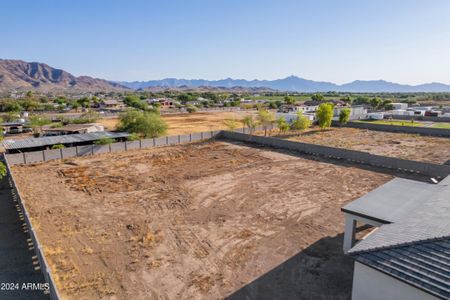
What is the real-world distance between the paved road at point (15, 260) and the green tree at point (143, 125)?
19.7 metres

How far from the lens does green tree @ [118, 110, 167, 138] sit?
113 feet

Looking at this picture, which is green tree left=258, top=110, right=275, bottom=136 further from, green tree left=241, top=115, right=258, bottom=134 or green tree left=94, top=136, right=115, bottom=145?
green tree left=94, top=136, right=115, bottom=145

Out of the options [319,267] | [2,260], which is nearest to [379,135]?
[319,267]

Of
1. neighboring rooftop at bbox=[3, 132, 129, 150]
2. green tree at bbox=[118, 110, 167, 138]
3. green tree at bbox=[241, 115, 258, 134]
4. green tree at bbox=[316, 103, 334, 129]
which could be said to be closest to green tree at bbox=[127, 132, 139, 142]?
neighboring rooftop at bbox=[3, 132, 129, 150]

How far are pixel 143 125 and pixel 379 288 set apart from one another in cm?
3104

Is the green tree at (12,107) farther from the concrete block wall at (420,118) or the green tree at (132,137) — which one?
the concrete block wall at (420,118)

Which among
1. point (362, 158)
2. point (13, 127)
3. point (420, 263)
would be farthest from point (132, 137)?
point (420, 263)

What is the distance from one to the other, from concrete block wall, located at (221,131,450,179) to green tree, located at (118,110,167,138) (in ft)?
35.2

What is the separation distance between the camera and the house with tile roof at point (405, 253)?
632cm

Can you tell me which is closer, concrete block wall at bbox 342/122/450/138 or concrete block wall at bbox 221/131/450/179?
concrete block wall at bbox 221/131/450/179

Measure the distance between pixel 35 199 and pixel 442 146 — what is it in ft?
126

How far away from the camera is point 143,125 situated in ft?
112

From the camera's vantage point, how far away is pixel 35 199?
1736 cm

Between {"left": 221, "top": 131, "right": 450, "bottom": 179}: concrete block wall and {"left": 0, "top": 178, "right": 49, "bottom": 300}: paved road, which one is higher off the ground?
{"left": 221, "top": 131, "right": 450, "bottom": 179}: concrete block wall
